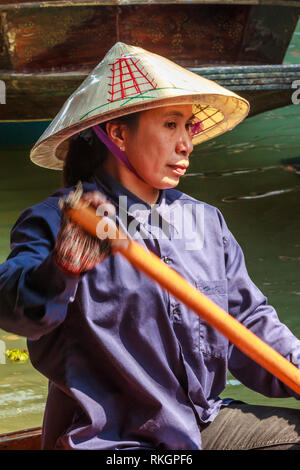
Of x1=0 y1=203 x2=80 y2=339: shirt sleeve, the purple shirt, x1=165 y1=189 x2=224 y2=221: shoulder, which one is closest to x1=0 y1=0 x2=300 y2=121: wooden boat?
x1=165 y1=189 x2=224 y2=221: shoulder

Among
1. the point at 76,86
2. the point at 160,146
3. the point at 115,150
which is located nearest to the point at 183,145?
the point at 160,146

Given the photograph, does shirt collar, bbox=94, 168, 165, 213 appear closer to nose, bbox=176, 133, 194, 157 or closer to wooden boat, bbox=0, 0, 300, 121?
nose, bbox=176, 133, 194, 157

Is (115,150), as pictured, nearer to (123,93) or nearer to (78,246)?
(123,93)

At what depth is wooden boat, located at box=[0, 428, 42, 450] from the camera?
2250 millimetres

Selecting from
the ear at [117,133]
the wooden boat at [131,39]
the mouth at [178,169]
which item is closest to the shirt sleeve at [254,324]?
the mouth at [178,169]

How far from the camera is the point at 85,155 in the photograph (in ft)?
6.23

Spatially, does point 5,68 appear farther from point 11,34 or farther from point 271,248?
point 271,248

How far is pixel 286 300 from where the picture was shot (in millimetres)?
3943

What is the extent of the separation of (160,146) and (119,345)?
18.8 inches

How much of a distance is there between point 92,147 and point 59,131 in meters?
0.11

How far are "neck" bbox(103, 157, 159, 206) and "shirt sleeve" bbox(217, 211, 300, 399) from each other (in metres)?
0.22

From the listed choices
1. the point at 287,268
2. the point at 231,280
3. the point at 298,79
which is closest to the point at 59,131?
the point at 231,280

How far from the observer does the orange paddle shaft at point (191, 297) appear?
142 cm

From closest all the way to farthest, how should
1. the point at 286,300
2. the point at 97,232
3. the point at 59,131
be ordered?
the point at 97,232
the point at 59,131
the point at 286,300
